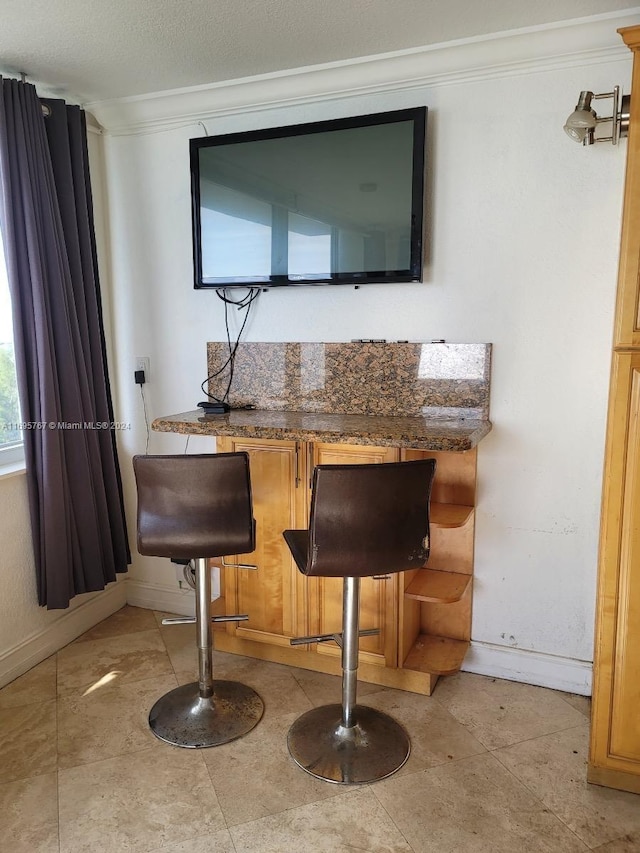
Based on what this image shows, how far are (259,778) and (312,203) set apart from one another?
2.12 m

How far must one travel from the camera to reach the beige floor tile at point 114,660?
2.58 meters

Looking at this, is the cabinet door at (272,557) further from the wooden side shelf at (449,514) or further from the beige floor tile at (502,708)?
the beige floor tile at (502,708)

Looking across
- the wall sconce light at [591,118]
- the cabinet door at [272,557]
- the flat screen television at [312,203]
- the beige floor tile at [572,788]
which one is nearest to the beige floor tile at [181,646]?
the cabinet door at [272,557]

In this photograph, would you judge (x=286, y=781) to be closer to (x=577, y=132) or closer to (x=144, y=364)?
(x=144, y=364)

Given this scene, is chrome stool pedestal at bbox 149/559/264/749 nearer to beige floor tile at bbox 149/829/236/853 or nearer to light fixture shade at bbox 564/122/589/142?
beige floor tile at bbox 149/829/236/853

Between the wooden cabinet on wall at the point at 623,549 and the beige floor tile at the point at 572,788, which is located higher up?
the wooden cabinet on wall at the point at 623,549

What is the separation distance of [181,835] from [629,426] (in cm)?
174

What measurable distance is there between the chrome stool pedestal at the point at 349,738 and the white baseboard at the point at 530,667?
547mm

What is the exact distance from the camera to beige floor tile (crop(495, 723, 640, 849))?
5.89 feet

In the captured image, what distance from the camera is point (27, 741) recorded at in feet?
7.14

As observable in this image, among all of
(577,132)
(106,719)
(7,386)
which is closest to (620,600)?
(577,132)

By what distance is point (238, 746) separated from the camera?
214 centimetres

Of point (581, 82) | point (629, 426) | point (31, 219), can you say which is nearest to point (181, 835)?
point (629, 426)

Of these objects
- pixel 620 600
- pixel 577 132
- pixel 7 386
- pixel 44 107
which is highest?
pixel 44 107
